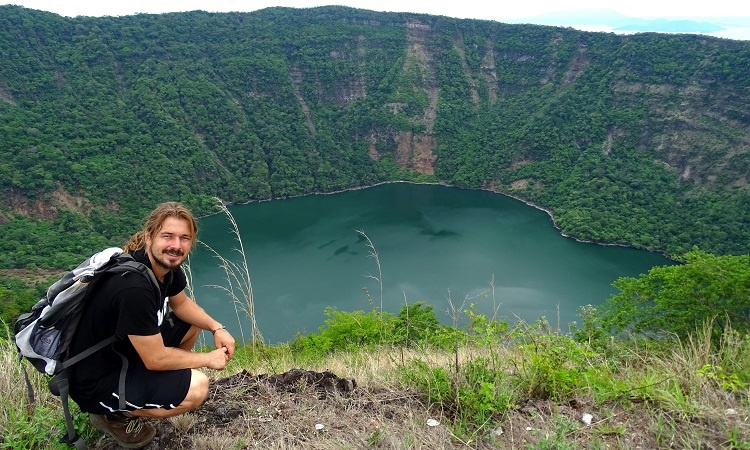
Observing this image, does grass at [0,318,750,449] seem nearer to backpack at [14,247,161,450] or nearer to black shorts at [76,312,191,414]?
black shorts at [76,312,191,414]

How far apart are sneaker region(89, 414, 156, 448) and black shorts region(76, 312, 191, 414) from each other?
92mm

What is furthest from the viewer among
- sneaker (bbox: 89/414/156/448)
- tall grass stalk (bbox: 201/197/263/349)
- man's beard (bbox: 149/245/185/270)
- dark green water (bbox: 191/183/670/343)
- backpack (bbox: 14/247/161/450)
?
dark green water (bbox: 191/183/670/343)

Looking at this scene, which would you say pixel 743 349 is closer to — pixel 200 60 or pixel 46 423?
pixel 46 423

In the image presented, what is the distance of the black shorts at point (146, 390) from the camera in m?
1.87

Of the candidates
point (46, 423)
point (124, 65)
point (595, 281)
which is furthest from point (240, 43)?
point (46, 423)

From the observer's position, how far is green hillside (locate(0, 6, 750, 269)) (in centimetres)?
3581

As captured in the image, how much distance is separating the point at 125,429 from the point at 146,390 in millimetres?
261

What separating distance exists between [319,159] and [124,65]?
993 inches

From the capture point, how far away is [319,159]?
57.1m

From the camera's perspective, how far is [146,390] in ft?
6.19

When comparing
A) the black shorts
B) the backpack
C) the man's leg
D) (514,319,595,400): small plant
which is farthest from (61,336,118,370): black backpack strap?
(514,319,595,400): small plant

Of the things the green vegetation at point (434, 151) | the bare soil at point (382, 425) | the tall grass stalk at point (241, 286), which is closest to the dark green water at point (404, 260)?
the green vegetation at point (434, 151)

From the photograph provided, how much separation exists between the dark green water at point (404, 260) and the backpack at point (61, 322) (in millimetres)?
17538

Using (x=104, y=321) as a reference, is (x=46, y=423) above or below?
below
